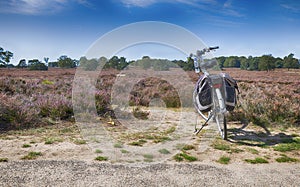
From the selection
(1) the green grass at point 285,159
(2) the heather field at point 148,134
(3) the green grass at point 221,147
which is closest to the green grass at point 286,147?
(2) the heather field at point 148,134

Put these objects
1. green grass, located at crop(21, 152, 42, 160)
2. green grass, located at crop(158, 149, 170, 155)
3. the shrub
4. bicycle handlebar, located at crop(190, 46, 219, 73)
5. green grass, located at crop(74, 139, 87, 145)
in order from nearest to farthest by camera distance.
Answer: green grass, located at crop(21, 152, 42, 160)
green grass, located at crop(158, 149, 170, 155)
green grass, located at crop(74, 139, 87, 145)
bicycle handlebar, located at crop(190, 46, 219, 73)
the shrub

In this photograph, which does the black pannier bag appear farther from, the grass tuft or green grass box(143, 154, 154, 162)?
green grass box(143, 154, 154, 162)

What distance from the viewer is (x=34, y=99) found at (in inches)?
265

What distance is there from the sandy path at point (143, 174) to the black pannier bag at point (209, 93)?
55.8 inches

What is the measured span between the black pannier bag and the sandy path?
142 centimetres

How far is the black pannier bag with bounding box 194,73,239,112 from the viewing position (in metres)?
4.22

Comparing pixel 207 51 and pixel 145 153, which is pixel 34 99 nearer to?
pixel 145 153

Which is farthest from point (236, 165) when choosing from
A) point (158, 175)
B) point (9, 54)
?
point (9, 54)

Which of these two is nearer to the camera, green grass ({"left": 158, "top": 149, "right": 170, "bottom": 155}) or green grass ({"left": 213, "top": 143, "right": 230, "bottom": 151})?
green grass ({"left": 158, "top": 149, "right": 170, "bottom": 155})

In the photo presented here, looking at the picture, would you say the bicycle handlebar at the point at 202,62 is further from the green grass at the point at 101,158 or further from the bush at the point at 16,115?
the bush at the point at 16,115

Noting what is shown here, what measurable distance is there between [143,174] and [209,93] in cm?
231

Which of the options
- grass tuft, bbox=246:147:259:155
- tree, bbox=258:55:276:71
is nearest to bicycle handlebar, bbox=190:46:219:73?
grass tuft, bbox=246:147:259:155

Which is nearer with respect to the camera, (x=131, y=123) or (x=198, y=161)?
(x=198, y=161)

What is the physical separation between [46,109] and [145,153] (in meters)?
3.48
